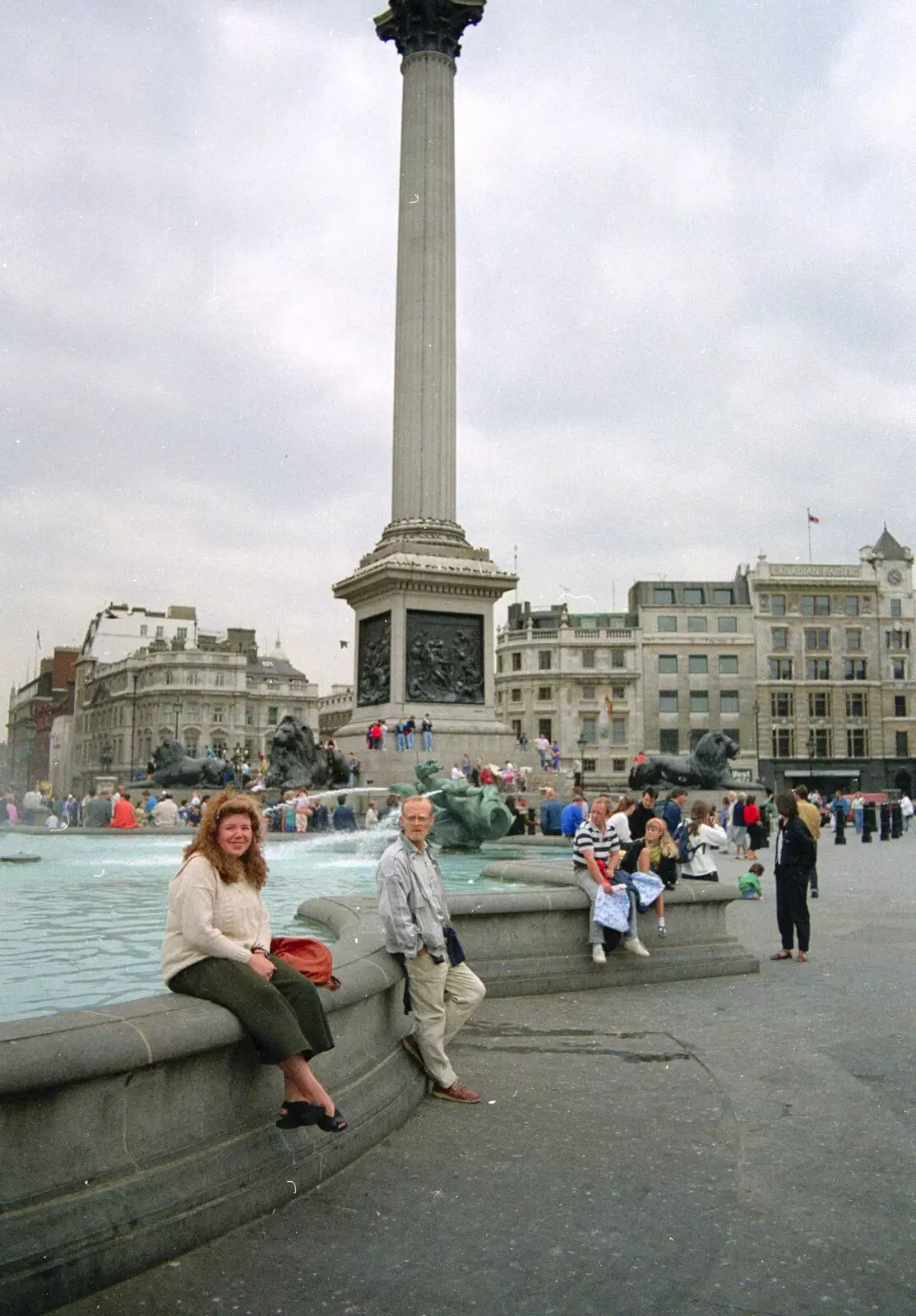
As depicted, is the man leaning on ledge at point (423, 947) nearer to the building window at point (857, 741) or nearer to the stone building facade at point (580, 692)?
the stone building facade at point (580, 692)

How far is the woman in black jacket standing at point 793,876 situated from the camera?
11.5m

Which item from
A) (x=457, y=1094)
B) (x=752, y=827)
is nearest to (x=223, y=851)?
(x=457, y=1094)

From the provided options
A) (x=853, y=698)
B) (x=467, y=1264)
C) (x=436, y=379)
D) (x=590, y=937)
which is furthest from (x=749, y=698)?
(x=467, y=1264)

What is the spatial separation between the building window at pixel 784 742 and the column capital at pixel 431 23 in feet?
202

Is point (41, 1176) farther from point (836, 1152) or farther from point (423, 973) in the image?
point (836, 1152)

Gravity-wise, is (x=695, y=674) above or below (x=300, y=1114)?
above

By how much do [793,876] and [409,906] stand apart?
20.1ft

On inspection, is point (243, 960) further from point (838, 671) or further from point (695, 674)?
point (838, 671)

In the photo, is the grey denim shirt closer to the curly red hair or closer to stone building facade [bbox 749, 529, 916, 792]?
the curly red hair

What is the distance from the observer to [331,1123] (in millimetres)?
5074

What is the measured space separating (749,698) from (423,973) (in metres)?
87.4

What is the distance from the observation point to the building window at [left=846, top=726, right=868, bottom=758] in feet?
297

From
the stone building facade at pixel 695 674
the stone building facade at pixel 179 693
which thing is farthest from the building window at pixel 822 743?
→ the stone building facade at pixel 179 693

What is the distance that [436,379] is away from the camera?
1414 inches
